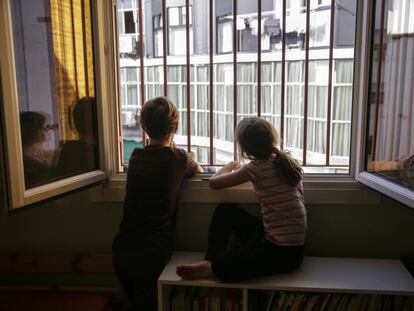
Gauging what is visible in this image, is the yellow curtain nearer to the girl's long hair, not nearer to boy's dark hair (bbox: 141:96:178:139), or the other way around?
boy's dark hair (bbox: 141:96:178:139)

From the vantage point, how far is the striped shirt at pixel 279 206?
5.23 feet

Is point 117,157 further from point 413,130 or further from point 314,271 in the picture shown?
point 413,130

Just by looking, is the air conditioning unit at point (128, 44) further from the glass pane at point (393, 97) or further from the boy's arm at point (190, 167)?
the glass pane at point (393, 97)

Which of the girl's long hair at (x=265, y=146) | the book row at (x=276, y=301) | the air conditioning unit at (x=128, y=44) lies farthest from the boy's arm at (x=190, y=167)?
the air conditioning unit at (x=128, y=44)

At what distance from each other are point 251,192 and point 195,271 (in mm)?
452

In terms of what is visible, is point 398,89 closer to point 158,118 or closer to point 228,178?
point 228,178

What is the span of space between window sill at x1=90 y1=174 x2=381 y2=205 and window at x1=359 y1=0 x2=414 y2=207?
4.0 inches

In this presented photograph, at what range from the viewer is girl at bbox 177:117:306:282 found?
1.54 meters

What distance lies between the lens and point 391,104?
63.6 inches

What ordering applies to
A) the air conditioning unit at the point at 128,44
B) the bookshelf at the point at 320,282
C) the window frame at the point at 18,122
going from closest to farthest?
1. the window frame at the point at 18,122
2. the bookshelf at the point at 320,282
3. the air conditioning unit at the point at 128,44

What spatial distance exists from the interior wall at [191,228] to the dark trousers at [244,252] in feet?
0.38

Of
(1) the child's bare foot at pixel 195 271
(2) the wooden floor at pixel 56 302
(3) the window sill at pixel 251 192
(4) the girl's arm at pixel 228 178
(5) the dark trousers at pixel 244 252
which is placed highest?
(4) the girl's arm at pixel 228 178

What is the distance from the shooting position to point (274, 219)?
5.30 feet

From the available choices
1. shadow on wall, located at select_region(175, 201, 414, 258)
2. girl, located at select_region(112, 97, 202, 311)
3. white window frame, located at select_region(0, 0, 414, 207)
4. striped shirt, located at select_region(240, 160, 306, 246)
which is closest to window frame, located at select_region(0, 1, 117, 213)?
white window frame, located at select_region(0, 0, 414, 207)
